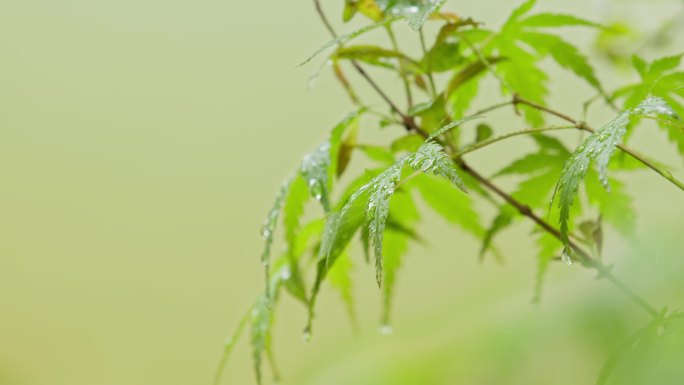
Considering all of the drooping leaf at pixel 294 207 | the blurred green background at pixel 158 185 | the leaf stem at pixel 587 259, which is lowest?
the leaf stem at pixel 587 259

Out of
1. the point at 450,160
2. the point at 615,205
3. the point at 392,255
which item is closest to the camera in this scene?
the point at 450,160

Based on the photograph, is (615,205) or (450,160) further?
(615,205)

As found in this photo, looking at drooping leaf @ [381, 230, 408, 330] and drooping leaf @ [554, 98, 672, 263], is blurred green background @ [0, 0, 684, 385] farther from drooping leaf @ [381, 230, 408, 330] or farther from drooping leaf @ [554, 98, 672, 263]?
drooping leaf @ [554, 98, 672, 263]

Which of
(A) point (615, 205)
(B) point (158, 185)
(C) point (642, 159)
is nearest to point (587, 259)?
(A) point (615, 205)

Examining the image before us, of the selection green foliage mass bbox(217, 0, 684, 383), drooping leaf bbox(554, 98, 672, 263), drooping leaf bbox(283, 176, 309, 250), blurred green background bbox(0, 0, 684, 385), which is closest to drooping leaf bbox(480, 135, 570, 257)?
green foliage mass bbox(217, 0, 684, 383)

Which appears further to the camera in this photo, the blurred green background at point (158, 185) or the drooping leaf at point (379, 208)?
the blurred green background at point (158, 185)

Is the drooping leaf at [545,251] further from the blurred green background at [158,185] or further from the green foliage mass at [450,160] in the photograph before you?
the blurred green background at [158,185]

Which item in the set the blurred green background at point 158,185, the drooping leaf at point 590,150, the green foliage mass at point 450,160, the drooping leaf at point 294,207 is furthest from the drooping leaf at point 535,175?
the blurred green background at point 158,185

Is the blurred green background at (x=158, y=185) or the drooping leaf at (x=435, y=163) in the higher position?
the blurred green background at (x=158, y=185)

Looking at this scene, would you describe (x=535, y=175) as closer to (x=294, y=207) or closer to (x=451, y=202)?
(x=451, y=202)
